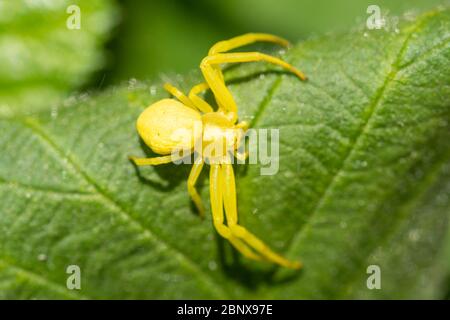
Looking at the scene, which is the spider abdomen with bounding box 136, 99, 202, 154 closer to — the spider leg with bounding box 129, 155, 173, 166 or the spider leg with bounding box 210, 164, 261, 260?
the spider leg with bounding box 129, 155, 173, 166

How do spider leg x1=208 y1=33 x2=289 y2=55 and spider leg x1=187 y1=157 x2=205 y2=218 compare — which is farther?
spider leg x1=208 y1=33 x2=289 y2=55

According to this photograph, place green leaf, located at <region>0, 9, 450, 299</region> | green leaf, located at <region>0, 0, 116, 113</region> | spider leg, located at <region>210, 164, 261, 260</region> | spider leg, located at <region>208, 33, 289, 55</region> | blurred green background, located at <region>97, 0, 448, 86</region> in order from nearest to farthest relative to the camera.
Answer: green leaf, located at <region>0, 9, 450, 299</region> → spider leg, located at <region>210, 164, 261, 260</region> → spider leg, located at <region>208, 33, 289, 55</region> → green leaf, located at <region>0, 0, 116, 113</region> → blurred green background, located at <region>97, 0, 448, 86</region>

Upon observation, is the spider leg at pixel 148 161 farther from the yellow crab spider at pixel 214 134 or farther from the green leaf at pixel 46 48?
the green leaf at pixel 46 48

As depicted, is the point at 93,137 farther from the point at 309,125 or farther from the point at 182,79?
the point at 309,125

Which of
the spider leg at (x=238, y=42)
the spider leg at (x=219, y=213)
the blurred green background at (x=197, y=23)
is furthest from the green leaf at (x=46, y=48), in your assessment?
the spider leg at (x=219, y=213)

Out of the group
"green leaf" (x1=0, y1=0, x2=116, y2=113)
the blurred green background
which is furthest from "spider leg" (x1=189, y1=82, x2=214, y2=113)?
the blurred green background

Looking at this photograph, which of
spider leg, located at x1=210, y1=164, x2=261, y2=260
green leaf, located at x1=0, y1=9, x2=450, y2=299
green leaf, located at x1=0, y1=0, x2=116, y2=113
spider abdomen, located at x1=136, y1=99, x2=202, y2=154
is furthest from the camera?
green leaf, located at x1=0, y1=0, x2=116, y2=113
